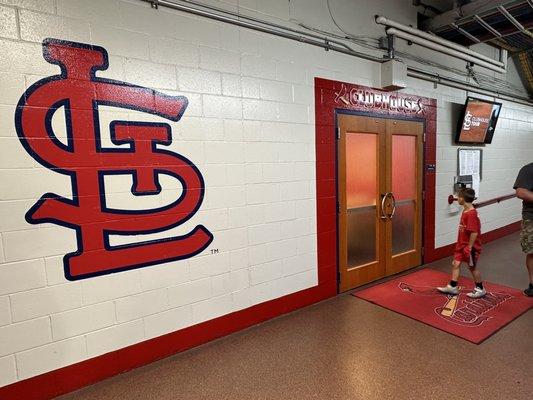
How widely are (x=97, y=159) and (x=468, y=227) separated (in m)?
3.47

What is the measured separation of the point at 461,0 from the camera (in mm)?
3918

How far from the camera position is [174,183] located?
2504 millimetres

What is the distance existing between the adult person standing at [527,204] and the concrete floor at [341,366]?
0.71 meters

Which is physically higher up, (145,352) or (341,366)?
(145,352)

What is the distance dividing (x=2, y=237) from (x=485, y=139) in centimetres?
642

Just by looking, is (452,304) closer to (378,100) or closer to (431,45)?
(378,100)

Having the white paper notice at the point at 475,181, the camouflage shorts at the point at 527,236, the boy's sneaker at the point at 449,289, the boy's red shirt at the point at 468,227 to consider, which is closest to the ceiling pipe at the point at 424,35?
the white paper notice at the point at 475,181

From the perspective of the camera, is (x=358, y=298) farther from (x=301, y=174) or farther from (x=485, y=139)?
(x=485, y=139)

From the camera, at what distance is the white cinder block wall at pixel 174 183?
6.44ft

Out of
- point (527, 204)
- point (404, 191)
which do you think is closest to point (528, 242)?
point (527, 204)

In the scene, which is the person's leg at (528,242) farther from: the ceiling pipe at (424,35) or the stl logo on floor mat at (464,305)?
the ceiling pipe at (424,35)

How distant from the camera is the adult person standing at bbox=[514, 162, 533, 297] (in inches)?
129

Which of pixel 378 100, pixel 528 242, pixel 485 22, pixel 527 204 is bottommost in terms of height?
pixel 528 242

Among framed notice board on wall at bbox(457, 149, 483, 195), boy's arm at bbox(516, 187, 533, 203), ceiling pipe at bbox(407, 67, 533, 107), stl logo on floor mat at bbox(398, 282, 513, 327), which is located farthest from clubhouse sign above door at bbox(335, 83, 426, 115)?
stl logo on floor mat at bbox(398, 282, 513, 327)
